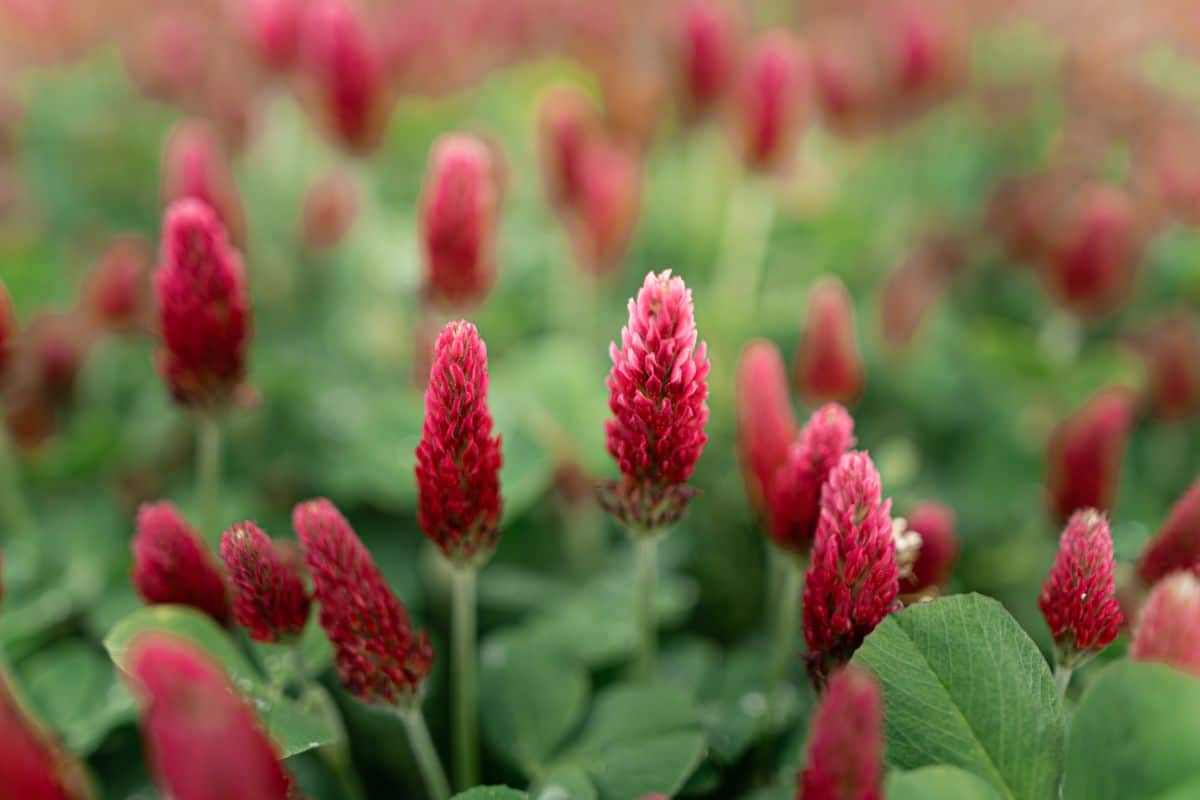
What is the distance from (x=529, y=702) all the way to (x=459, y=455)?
37 cm

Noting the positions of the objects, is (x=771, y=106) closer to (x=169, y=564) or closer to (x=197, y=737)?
(x=169, y=564)

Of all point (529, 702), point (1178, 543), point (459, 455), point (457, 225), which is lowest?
point (529, 702)

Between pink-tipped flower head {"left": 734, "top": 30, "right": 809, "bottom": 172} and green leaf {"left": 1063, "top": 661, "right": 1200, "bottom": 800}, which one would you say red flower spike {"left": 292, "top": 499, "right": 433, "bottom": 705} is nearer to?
green leaf {"left": 1063, "top": 661, "right": 1200, "bottom": 800}

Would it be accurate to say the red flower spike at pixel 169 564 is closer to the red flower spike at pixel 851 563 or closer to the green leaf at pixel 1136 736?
the red flower spike at pixel 851 563

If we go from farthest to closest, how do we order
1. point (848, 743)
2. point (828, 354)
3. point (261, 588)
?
point (828, 354)
point (261, 588)
point (848, 743)

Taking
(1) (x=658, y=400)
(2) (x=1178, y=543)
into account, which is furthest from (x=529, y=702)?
(2) (x=1178, y=543)

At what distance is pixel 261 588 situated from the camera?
3.02ft

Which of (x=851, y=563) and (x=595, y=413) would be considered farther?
(x=595, y=413)

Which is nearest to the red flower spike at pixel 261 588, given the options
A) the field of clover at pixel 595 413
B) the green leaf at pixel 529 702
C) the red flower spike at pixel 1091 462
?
the field of clover at pixel 595 413

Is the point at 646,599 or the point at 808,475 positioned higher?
the point at 808,475

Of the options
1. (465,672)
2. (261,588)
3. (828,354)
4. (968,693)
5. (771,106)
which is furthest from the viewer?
(771,106)

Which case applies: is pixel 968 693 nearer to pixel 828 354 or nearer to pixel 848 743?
pixel 848 743

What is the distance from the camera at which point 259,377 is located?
1806mm

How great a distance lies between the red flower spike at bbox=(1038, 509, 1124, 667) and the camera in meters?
0.84
